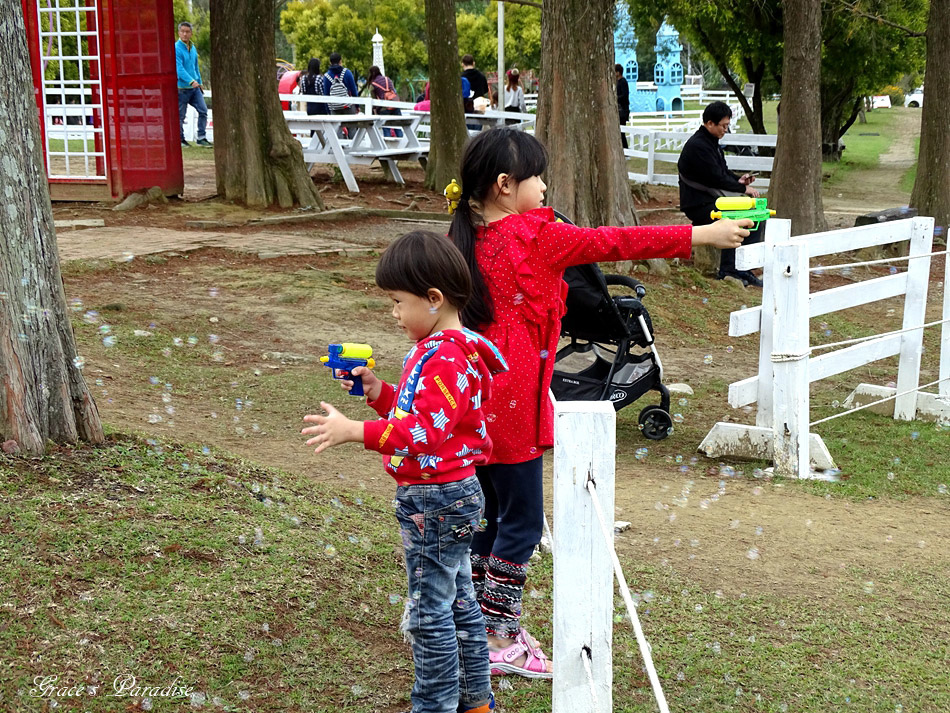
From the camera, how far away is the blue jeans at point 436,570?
2.91m

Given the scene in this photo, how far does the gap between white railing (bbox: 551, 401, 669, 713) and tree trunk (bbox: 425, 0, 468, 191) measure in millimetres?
13139

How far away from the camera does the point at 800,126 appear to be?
1329 centimetres

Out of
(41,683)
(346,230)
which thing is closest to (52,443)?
(41,683)

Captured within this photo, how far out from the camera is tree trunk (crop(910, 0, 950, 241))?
14258mm

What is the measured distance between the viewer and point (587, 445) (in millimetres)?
2695

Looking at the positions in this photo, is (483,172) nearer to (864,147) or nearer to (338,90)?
(338,90)

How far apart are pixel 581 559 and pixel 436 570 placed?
0.42 meters

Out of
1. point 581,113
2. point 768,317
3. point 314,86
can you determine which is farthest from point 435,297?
point 314,86

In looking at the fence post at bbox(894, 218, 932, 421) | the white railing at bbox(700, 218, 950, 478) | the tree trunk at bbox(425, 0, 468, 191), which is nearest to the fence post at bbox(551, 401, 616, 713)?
the white railing at bbox(700, 218, 950, 478)

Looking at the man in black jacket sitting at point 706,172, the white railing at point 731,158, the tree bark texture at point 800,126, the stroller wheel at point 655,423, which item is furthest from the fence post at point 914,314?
the white railing at point 731,158

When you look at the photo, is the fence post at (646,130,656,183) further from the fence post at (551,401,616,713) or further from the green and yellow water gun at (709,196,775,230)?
the fence post at (551,401,616,713)

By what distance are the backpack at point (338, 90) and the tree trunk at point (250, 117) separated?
686 cm

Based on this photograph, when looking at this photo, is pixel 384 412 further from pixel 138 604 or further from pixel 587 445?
pixel 138 604

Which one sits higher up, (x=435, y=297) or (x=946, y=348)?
(x=435, y=297)
